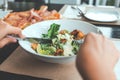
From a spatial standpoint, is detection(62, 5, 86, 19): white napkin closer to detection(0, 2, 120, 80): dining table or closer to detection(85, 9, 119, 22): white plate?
→ detection(85, 9, 119, 22): white plate

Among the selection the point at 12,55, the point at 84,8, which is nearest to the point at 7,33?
the point at 12,55

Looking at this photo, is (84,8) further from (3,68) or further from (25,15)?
(3,68)

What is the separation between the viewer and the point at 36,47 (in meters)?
0.74

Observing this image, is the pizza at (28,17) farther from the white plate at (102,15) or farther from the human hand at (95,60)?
the human hand at (95,60)

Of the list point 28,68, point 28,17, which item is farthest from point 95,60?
→ point 28,17

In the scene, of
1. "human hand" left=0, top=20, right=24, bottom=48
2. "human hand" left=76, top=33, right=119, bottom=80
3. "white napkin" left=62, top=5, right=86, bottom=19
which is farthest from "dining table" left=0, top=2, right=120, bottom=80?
"white napkin" left=62, top=5, right=86, bottom=19

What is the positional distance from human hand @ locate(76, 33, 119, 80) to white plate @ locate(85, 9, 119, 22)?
0.57 metres

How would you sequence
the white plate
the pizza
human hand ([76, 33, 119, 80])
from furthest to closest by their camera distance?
the white plate, the pizza, human hand ([76, 33, 119, 80])

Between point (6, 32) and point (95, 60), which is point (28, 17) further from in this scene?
point (95, 60)

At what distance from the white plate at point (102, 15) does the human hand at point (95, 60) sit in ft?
1.87

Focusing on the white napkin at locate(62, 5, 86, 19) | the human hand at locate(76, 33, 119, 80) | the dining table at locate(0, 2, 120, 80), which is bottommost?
the dining table at locate(0, 2, 120, 80)

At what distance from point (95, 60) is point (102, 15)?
71cm

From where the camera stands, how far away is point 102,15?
3.76 ft

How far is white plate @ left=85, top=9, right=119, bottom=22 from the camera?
1083mm
